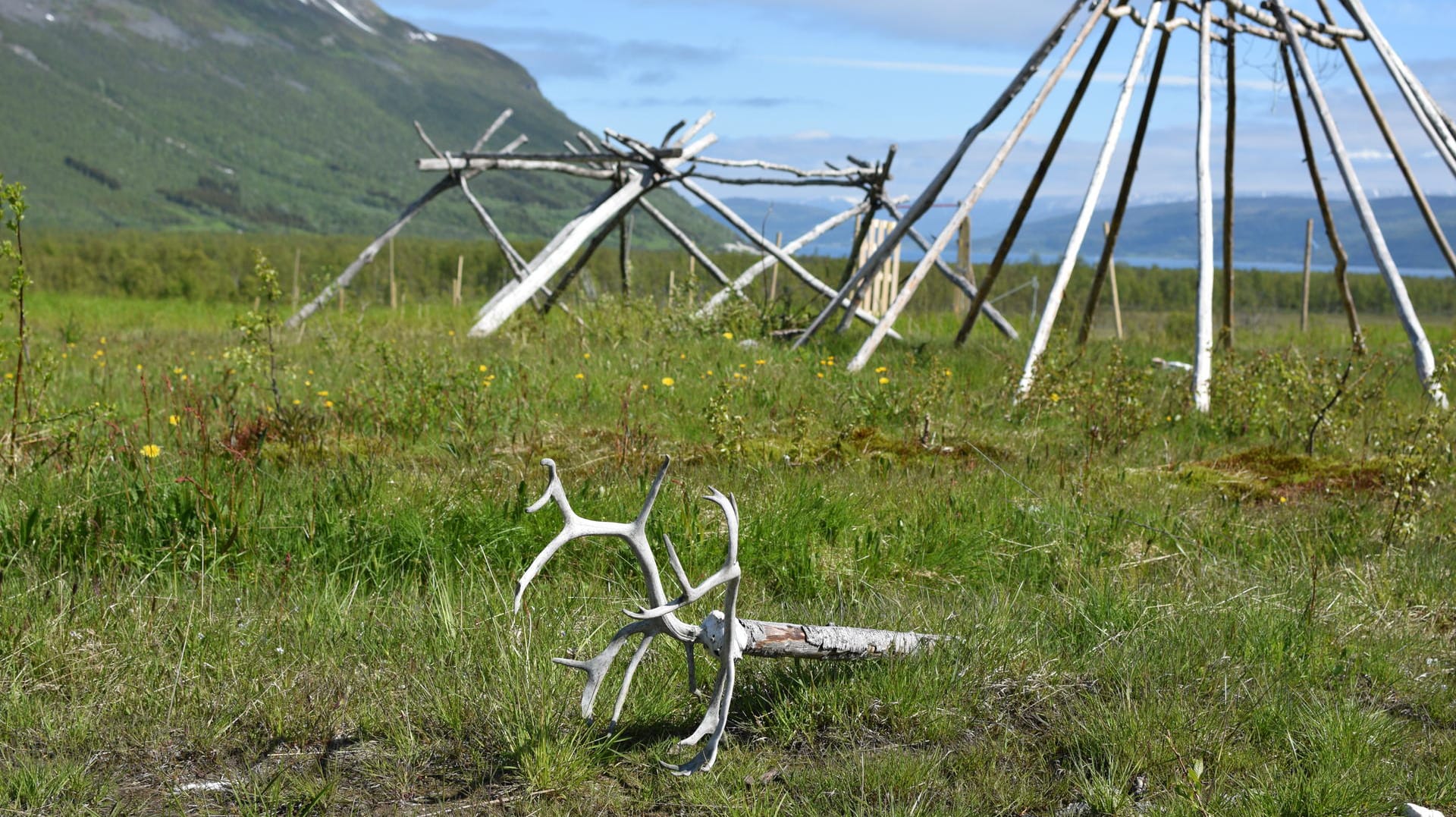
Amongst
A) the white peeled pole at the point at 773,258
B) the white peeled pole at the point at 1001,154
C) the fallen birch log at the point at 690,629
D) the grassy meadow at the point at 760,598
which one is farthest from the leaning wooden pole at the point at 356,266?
the fallen birch log at the point at 690,629

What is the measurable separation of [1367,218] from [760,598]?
7089mm

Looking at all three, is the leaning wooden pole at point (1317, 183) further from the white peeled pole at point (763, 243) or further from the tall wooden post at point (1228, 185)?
the white peeled pole at point (763, 243)

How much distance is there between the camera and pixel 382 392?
7.15 metres

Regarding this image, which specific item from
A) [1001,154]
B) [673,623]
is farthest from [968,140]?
[673,623]

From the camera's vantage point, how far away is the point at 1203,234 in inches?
316

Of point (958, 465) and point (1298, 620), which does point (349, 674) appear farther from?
point (958, 465)

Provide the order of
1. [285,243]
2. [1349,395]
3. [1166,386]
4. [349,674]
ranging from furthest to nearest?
[285,243], [1166,386], [1349,395], [349,674]

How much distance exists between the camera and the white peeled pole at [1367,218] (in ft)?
25.3

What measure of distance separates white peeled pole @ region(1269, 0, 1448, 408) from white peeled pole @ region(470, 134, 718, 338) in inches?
233

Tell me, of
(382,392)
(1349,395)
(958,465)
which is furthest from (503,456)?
(1349,395)

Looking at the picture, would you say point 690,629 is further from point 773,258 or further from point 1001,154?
point 773,258

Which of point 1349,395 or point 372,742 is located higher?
point 1349,395

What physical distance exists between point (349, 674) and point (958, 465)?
12.3ft

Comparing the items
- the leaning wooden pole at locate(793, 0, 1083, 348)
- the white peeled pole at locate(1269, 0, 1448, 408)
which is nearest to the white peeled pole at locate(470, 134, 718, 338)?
the leaning wooden pole at locate(793, 0, 1083, 348)
